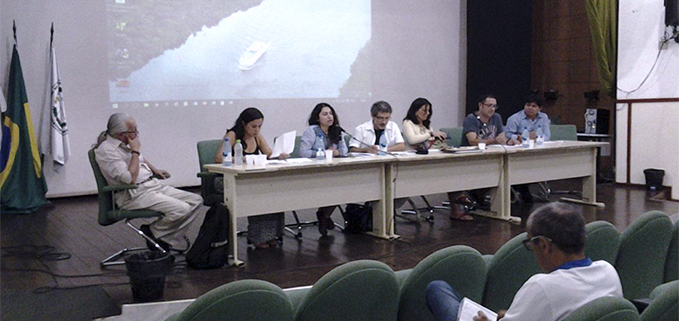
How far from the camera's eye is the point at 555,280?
1.86 m

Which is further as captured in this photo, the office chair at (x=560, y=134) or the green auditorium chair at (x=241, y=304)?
the office chair at (x=560, y=134)

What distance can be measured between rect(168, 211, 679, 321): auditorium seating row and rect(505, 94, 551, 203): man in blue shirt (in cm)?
410

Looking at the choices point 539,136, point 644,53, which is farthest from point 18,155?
point 644,53

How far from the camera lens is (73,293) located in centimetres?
376

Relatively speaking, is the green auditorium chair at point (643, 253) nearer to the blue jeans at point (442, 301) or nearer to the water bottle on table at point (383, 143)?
the blue jeans at point (442, 301)

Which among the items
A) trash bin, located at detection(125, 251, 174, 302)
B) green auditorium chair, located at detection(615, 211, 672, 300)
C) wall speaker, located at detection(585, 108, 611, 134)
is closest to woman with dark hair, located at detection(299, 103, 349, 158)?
trash bin, located at detection(125, 251, 174, 302)

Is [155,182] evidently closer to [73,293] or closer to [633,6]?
[73,293]

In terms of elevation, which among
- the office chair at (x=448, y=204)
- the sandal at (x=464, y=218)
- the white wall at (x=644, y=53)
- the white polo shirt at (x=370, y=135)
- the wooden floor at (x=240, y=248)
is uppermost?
the white wall at (x=644, y=53)

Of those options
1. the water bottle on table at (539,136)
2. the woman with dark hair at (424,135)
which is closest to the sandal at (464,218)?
the woman with dark hair at (424,135)

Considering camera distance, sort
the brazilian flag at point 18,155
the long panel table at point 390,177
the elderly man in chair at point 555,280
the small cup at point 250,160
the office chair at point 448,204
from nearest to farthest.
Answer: the elderly man in chair at point 555,280
the long panel table at point 390,177
the small cup at point 250,160
the office chair at point 448,204
the brazilian flag at point 18,155

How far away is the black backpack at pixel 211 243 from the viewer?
4.31 metres

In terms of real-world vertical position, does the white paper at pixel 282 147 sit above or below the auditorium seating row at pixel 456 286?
above

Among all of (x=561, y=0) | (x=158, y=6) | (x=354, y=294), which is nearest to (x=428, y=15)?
(x=561, y=0)

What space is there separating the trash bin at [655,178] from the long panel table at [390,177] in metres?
1.49
